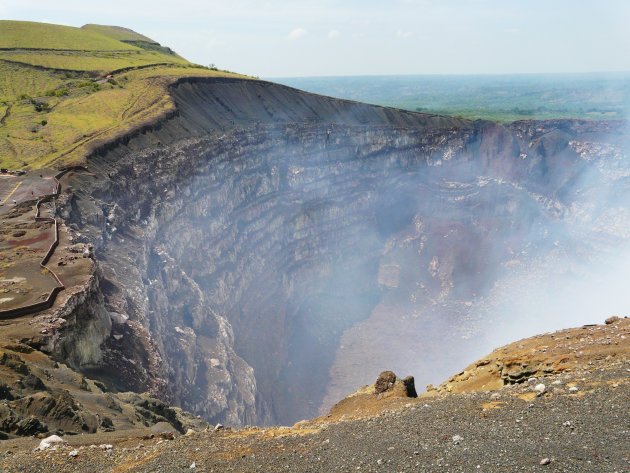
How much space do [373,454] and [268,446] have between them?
11.5 ft

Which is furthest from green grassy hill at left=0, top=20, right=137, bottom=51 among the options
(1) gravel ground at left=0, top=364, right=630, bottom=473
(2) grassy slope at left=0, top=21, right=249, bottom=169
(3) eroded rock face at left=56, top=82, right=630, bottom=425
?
(1) gravel ground at left=0, top=364, right=630, bottom=473

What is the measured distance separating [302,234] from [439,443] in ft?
200

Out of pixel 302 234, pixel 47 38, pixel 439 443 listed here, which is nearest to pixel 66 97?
pixel 302 234

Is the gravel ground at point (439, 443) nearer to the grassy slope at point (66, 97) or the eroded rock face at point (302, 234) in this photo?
the eroded rock face at point (302, 234)

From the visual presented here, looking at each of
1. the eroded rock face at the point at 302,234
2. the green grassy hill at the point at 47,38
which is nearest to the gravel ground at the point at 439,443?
the eroded rock face at the point at 302,234

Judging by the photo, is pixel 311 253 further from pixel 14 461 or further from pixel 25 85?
pixel 14 461

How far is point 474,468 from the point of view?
1238 cm

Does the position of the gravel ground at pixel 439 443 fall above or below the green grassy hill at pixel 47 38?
below

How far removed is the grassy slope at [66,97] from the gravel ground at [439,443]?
37.7 meters

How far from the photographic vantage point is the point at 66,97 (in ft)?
230

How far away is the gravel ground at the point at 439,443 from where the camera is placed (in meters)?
12.6

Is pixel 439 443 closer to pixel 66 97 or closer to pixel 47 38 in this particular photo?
pixel 66 97

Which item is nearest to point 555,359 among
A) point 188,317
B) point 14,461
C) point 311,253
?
point 14,461

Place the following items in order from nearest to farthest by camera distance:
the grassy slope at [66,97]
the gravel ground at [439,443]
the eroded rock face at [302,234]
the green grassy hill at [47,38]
Result: the gravel ground at [439,443], the eroded rock face at [302,234], the grassy slope at [66,97], the green grassy hill at [47,38]
